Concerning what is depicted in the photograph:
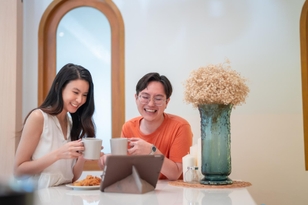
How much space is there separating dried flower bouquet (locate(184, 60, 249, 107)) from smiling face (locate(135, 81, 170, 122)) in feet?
1.57

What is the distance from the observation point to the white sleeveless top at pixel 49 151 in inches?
70.8

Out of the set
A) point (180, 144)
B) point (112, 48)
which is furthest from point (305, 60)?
point (180, 144)

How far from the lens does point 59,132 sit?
6.33 ft

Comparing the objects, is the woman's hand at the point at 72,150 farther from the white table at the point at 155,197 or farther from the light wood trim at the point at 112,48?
the light wood trim at the point at 112,48

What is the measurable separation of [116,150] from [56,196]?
0.33m

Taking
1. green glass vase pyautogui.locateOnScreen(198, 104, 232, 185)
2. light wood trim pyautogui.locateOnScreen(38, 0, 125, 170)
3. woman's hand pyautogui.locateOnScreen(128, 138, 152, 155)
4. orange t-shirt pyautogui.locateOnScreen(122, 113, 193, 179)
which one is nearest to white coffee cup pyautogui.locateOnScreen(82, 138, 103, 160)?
woman's hand pyautogui.locateOnScreen(128, 138, 152, 155)

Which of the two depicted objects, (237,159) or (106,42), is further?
(106,42)

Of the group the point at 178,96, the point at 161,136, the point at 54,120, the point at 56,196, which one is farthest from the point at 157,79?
the point at 178,96

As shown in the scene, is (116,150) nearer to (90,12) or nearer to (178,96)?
(178,96)

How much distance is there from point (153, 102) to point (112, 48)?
5.34ft

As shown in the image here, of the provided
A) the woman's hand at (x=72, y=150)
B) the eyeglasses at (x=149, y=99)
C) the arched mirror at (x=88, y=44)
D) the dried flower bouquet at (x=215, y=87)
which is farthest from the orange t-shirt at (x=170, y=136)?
the arched mirror at (x=88, y=44)

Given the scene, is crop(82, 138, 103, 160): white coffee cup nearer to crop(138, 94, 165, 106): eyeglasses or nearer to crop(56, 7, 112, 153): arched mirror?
crop(138, 94, 165, 106): eyeglasses

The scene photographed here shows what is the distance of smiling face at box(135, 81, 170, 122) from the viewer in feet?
7.50

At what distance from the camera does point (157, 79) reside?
7.68 ft
